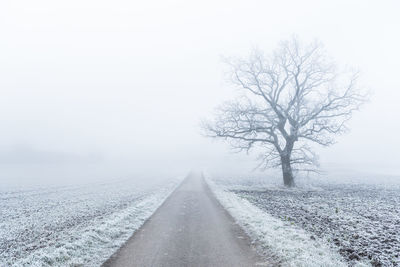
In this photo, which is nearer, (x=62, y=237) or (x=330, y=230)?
(x=62, y=237)

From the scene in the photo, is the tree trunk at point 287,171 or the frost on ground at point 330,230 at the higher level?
the tree trunk at point 287,171

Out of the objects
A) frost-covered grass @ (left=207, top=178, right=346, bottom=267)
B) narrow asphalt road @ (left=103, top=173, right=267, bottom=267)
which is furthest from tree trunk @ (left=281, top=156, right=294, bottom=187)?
frost-covered grass @ (left=207, top=178, right=346, bottom=267)

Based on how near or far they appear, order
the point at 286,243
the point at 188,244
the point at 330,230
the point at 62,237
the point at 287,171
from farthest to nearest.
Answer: the point at 287,171, the point at 330,230, the point at 62,237, the point at 188,244, the point at 286,243

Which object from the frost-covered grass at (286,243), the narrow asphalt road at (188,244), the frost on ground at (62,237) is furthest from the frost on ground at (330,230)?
the frost on ground at (62,237)

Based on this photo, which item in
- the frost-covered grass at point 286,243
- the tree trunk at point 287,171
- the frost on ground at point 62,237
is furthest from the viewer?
the tree trunk at point 287,171

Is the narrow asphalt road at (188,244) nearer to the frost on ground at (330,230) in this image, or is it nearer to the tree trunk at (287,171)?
the frost on ground at (330,230)

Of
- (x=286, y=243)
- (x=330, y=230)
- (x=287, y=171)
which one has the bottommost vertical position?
(x=330, y=230)

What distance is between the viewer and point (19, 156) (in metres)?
191

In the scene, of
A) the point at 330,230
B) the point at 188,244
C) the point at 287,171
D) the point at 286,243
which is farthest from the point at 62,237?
the point at 287,171

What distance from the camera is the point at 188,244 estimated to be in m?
10.6

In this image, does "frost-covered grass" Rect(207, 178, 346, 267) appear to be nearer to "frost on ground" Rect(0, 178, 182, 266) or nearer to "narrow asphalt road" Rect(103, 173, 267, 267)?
"narrow asphalt road" Rect(103, 173, 267, 267)

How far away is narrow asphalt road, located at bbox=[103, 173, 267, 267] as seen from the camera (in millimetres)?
8750

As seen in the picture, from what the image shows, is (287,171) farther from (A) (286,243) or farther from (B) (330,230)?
(A) (286,243)

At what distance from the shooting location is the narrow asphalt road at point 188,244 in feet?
28.7
